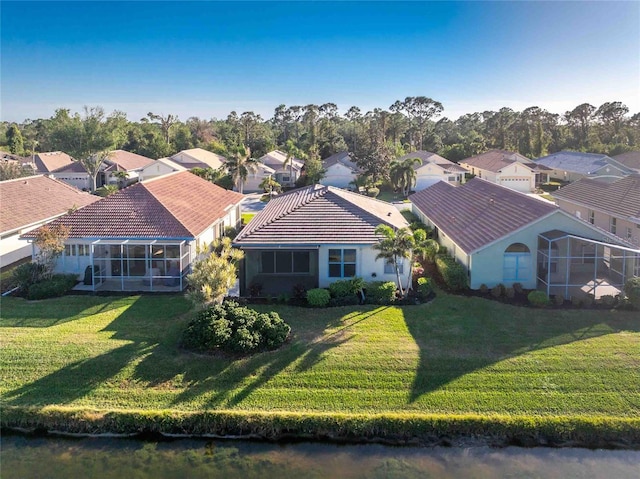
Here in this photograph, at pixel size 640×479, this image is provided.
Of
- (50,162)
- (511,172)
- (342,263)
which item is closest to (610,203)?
(342,263)

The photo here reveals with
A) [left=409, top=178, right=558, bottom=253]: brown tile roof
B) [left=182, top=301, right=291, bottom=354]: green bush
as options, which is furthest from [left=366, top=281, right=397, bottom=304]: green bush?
[left=182, top=301, right=291, bottom=354]: green bush

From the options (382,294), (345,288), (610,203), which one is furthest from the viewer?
(610,203)

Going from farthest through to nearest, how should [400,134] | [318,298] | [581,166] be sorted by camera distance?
[400,134] → [581,166] → [318,298]

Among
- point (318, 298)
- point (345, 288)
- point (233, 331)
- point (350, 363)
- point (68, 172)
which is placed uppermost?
point (68, 172)

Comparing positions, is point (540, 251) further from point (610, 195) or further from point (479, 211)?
point (610, 195)

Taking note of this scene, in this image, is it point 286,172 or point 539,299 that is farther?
point 286,172

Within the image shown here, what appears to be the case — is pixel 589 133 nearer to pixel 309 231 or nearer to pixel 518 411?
pixel 309 231

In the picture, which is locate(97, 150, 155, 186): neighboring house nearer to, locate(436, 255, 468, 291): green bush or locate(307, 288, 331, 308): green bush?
locate(307, 288, 331, 308): green bush
